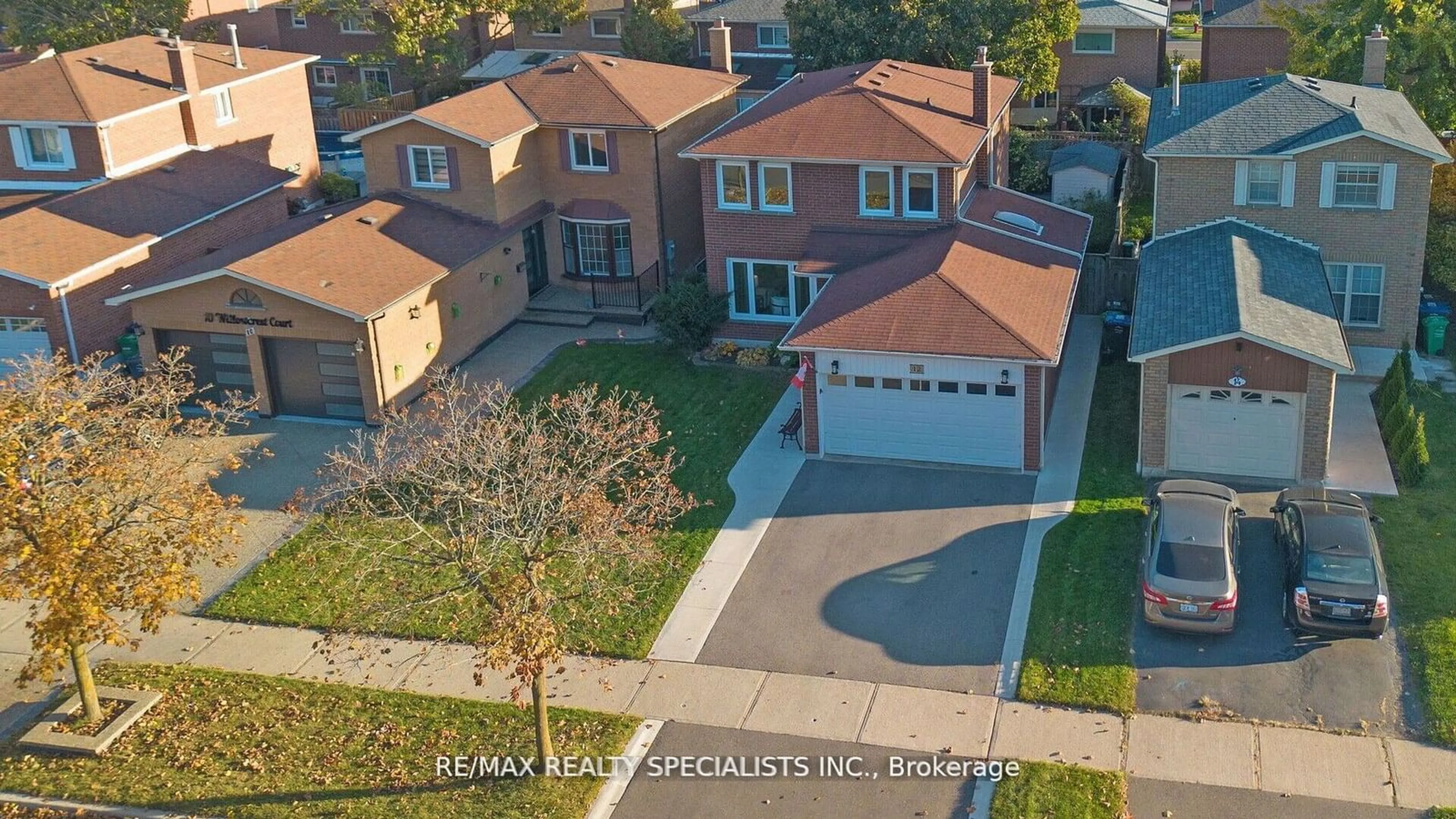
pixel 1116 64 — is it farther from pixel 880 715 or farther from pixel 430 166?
pixel 880 715

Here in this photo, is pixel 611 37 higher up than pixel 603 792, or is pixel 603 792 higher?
pixel 611 37

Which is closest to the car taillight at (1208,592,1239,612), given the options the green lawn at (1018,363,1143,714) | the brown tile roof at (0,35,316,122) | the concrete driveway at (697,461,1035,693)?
the green lawn at (1018,363,1143,714)

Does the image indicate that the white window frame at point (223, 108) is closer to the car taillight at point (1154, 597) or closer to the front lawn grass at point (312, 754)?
the front lawn grass at point (312, 754)

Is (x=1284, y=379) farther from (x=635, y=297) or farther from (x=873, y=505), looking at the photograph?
(x=635, y=297)

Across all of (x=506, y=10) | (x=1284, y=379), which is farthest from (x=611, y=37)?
(x=1284, y=379)

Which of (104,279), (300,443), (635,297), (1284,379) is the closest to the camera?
(1284,379)

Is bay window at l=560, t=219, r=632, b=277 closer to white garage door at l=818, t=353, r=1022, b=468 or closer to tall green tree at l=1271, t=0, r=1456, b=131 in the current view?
white garage door at l=818, t=353, r=1022, b=468

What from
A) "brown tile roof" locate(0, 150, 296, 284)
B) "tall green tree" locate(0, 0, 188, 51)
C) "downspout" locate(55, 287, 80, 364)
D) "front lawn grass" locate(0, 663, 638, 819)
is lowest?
"front lawn grass" locate(0, 663, 638, 819)
